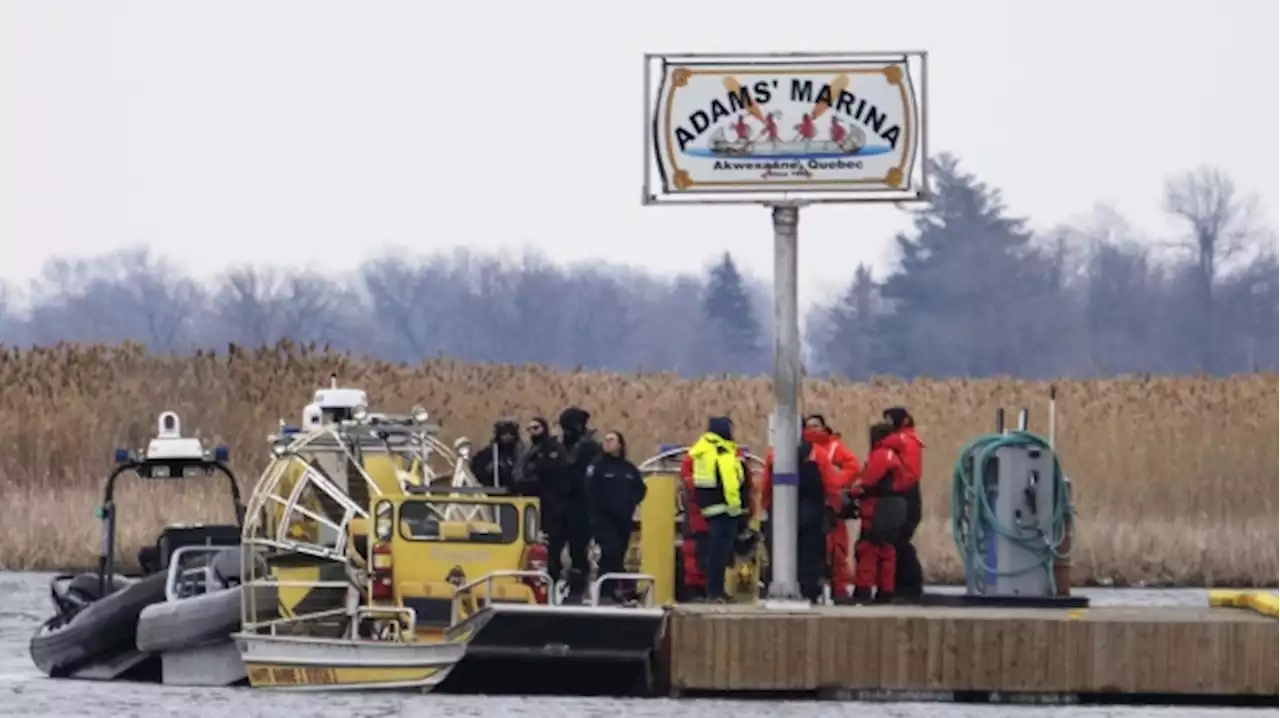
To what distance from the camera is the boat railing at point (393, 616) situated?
2161 centimetres

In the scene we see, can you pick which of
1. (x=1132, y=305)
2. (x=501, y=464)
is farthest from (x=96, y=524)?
(x=1132, y=305)

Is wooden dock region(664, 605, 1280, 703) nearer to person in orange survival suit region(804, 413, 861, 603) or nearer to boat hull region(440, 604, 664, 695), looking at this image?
boat hull region(440, 604, 664, 695)

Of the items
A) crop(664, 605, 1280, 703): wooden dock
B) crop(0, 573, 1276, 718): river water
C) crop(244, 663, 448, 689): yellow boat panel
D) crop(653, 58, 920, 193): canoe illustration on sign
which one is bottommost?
crop(0, 573, 1276, 718): river water

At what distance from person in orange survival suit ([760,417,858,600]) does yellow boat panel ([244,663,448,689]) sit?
3191mm

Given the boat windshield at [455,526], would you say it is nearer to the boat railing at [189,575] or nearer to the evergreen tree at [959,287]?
the boat railing at [189,575]

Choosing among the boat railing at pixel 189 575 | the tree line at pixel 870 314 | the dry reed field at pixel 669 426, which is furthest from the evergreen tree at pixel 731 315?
the boat railing at pixel 189 575

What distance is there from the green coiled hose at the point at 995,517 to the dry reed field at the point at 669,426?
880 centimetres

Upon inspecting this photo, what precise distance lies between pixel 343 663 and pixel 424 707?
754mm

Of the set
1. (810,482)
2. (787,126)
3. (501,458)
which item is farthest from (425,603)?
(787,126)

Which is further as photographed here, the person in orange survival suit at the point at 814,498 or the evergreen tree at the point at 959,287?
the evergreen tree at the point at 959,287

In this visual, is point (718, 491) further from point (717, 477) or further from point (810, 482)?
point (810, 482)

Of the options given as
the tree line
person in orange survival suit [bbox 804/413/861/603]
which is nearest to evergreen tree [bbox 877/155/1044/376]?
the tree line

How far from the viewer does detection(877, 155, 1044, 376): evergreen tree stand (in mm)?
70500

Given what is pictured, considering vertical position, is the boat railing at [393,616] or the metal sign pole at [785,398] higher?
the metal sign pole at [785,398]
